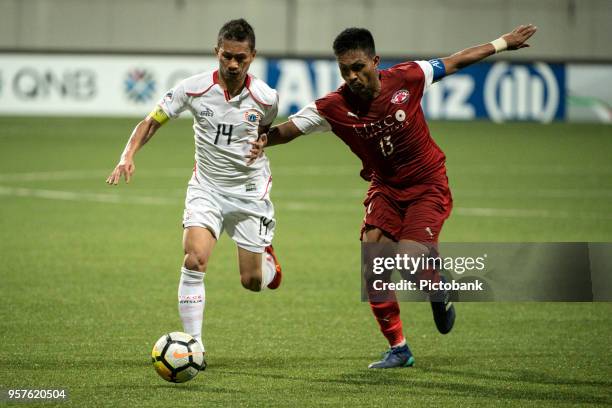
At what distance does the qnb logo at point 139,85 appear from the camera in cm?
2964

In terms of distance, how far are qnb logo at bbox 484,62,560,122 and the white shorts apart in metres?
22.6

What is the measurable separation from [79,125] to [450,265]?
75.0ft

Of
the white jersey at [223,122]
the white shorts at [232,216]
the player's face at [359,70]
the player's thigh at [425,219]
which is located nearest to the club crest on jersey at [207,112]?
the white jersey at [223,122]

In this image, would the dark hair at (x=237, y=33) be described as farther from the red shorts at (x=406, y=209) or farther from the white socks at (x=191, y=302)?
the white socks at (x=191, y=302)

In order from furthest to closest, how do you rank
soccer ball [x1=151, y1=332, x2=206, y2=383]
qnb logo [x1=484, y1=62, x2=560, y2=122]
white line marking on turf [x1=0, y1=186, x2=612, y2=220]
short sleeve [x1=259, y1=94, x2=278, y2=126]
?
qnb logo [x1=484, y1=62, x2=560, y2=122]
white line marking on turf [x1=0, y1=186, x2=612, y2=220]
short sleeve [x1=259, y1=94, x2=278, y2=126]
soccer ball [x1=151, y1=332, x2=206, y2=383]

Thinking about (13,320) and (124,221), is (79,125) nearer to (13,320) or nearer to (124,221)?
(124,221)

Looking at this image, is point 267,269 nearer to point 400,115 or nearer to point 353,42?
point 400,115

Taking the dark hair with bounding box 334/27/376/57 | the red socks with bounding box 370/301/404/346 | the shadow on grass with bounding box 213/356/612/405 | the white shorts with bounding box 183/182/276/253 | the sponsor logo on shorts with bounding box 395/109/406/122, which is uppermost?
the dark hair with bounding box 334/27/376/57

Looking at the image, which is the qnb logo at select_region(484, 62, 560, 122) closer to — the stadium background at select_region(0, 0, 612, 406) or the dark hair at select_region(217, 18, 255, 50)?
the stadium background at select_region(0, 0, 612, 406)

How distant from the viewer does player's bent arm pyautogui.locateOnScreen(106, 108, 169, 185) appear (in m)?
6.84

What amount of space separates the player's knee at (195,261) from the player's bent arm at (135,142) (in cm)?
63

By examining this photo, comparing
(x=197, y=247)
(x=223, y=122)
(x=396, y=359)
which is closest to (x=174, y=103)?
(x=223, y=122)

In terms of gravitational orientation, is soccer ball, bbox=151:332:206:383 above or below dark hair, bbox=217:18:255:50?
below

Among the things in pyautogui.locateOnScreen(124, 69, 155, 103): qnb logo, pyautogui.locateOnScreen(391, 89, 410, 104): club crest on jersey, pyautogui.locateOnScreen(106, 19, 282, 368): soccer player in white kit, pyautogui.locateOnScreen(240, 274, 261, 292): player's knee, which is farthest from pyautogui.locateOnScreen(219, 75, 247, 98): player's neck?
pyautogui.locateOnScreen(124, 69, 155, 103): qnb logo
